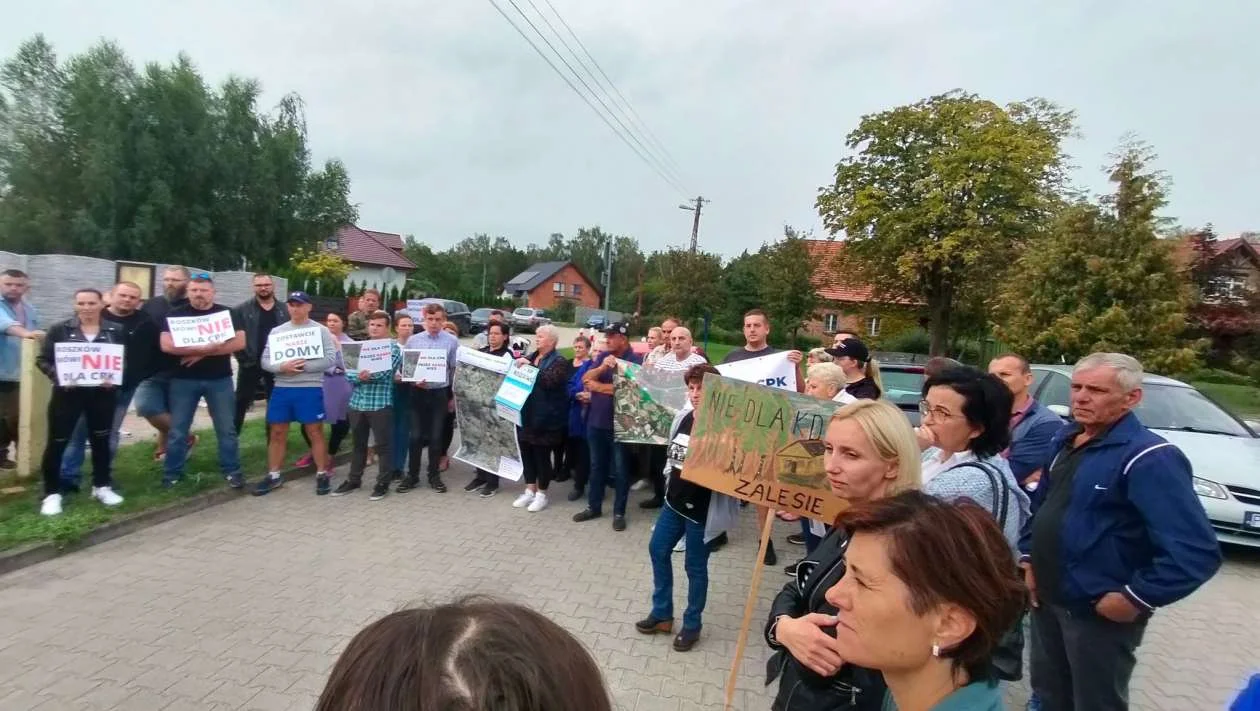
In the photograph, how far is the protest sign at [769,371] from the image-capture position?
19.5 ft

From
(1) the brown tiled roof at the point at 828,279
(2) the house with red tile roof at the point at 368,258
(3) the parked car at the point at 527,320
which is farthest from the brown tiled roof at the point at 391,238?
(1) the brown tiled roof at the point at 828,279

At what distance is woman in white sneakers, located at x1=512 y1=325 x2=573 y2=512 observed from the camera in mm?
6883

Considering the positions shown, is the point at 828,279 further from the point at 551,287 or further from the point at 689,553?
the point at 551,287

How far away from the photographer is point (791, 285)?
90.7ft

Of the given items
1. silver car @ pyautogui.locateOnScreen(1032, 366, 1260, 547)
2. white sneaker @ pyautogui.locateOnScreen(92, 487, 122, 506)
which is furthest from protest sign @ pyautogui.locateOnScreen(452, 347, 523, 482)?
silver car @ pyautogui.locateOnScreen(1032, 366, 1260, 547)

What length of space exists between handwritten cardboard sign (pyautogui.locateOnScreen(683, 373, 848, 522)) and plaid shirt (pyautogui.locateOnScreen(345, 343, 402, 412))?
4319mm

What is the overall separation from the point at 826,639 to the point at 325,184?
1350 inches

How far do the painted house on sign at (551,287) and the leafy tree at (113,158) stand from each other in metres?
50.9

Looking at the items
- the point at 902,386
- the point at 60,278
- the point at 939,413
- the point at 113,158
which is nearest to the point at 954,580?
the point at 939,413

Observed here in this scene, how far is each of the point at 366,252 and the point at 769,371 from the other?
6056 centimetres

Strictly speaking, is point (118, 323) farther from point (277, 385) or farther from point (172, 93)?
point (172, 93)

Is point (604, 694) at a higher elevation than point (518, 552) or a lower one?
higher

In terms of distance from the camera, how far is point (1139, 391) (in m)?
2.81

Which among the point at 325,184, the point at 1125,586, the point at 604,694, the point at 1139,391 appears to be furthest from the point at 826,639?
the point at 325,184
